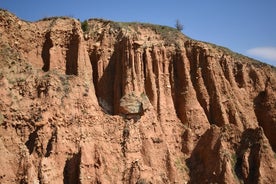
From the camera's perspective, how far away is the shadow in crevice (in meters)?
34.3

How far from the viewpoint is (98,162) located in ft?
92.4

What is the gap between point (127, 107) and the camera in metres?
32.3

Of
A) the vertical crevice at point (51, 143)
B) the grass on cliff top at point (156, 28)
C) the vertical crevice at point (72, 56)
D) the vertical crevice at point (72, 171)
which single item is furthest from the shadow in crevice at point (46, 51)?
the vertical crevice at point (72, 171)

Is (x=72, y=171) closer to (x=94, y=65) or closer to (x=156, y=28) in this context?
(x=94, y=65)

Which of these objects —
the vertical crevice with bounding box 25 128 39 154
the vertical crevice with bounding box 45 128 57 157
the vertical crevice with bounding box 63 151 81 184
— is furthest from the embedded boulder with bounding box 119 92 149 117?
the vertical crevice with bounding box 25 128 39 154

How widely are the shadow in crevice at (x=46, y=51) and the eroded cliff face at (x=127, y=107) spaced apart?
0.36ft

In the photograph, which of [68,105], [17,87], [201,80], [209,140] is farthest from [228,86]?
[17,87]

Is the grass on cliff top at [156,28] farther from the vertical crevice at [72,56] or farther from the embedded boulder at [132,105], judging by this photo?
the embedded boulder at [132,105]

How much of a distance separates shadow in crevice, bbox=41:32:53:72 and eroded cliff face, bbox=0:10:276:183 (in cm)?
11

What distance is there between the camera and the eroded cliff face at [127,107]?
91.1ft

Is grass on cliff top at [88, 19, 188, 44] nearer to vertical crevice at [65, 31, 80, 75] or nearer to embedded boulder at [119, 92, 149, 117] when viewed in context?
vertical crevice at [65, 31, 80, 75]

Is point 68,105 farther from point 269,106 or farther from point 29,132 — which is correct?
point 269,106

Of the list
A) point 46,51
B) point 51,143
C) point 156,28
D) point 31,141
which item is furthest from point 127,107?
point 156,28

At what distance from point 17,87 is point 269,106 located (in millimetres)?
22706
